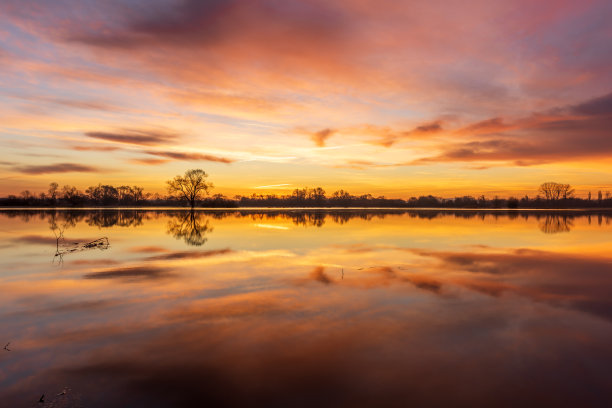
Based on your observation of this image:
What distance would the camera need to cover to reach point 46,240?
29719 mm

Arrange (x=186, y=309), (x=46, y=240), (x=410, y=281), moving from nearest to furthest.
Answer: (x=186, y=309)
(x=410, y=281)
(x=46, y=240)

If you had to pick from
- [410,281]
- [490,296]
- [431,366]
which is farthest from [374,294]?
[431,366]

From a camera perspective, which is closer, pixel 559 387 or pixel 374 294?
pixel 559 387

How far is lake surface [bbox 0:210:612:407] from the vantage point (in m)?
6.82

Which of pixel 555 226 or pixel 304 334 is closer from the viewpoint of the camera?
pixel 304 334

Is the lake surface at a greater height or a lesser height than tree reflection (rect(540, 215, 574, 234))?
Answer: lesser

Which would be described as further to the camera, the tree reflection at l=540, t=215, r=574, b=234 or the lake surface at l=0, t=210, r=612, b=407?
the tree reflection at l=540, t=215, r=574, b=234

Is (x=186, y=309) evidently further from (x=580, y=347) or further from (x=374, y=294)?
(x=580, y=347)

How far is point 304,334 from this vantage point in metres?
9.59

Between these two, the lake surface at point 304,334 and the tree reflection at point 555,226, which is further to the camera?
the tree reflection at point 555,226

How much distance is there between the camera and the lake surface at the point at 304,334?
22.4 feet

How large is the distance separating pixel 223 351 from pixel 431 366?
4808 mm

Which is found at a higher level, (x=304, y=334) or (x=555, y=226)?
(x=555, y=226)

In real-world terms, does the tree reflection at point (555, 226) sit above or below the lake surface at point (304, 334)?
above
